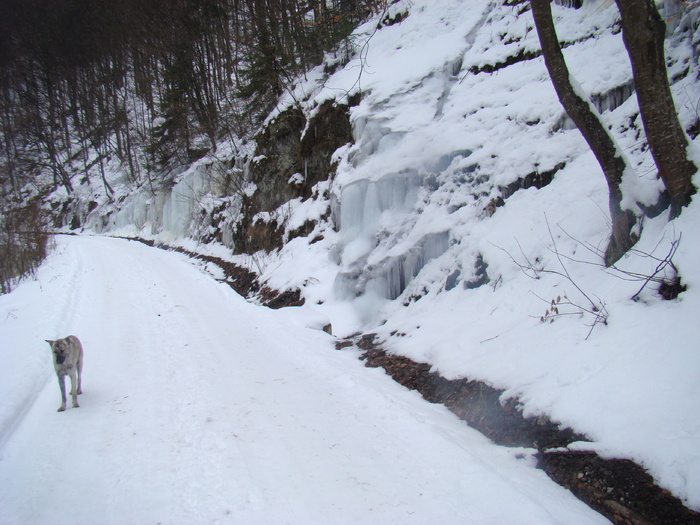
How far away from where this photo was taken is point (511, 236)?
5.00 m

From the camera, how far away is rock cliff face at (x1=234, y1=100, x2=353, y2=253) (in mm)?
9984

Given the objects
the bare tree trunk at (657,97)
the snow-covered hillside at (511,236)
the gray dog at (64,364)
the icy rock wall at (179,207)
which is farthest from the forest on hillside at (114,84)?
the bare tree trunk at (657,97)

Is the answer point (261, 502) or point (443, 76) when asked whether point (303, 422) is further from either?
point (443, 76)

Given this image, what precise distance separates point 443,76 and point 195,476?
8.98 m

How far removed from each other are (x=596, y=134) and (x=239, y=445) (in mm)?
4276

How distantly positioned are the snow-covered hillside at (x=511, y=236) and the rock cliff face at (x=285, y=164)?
43 cm

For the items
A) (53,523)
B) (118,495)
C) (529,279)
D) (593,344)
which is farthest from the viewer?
(529,279)

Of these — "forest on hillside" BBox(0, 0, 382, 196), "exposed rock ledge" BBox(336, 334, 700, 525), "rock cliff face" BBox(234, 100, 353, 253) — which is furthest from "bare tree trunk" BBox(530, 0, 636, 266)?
"forest on hillside" BBox(0, 0, 382, 196)

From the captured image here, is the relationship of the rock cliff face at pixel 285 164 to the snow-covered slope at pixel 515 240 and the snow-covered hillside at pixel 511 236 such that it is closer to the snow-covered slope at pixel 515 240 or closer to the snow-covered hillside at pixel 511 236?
the snow-covered hillside at pixel 511 236

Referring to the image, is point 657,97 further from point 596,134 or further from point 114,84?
point 114,84

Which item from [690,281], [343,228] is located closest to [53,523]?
[690,281]

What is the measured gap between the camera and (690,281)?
281 centimetres

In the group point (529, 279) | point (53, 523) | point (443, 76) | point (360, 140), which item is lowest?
point (53, 523)

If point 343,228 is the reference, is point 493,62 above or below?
above
